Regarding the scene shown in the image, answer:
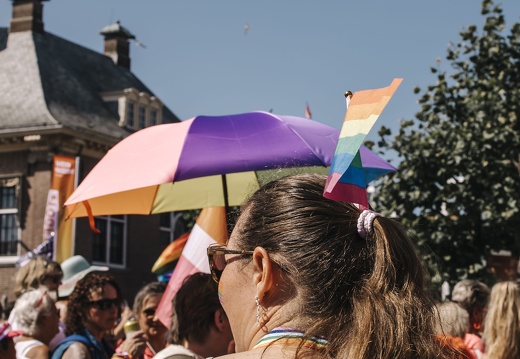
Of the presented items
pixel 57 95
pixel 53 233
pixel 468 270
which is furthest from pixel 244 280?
pixel 57 95

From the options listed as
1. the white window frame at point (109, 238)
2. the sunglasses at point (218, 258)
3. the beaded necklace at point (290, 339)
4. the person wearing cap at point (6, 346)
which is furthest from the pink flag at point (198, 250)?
the white window frame at point (109, 238)

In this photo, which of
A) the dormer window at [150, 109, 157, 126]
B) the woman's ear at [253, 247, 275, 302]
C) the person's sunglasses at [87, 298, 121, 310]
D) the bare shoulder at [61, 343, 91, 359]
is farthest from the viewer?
the dormer window at [150, 109, 157, 126]

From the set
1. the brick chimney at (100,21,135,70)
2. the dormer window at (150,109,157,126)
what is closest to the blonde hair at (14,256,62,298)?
the dormer window at (150,109,157,126)

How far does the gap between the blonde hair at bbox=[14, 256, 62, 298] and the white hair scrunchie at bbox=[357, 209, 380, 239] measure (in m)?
4.86

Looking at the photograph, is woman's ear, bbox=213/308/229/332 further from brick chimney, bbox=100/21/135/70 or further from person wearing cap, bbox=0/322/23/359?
brick chimney, bbox=100/21/135/70

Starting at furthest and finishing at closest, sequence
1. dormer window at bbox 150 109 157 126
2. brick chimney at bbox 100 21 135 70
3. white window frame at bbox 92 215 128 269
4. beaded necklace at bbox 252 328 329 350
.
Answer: brick chimney at bbox 100 21 135 70, dormer window at bbox 150 109 157 126, white window frame at bbox 92 215 128 269, beaded necklace at bbox 252 328 329 350

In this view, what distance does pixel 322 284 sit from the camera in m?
1.87

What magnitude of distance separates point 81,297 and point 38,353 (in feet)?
1.42

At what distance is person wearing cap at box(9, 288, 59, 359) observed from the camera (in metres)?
5.00

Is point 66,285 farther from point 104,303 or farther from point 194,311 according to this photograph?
point 194,311

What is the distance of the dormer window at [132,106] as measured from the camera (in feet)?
89.4

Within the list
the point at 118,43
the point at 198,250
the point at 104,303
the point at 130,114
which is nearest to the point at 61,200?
the point at 130,114

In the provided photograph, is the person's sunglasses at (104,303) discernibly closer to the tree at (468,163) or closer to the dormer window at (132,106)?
the tree at (468,163)

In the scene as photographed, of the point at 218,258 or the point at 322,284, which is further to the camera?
the point at 218,258
